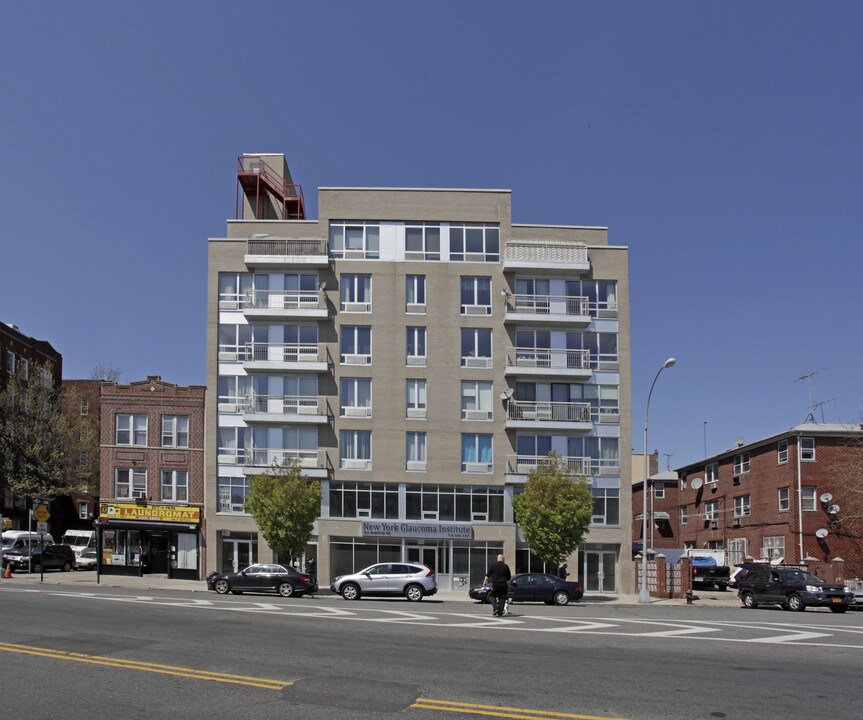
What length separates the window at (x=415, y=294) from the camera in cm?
4722

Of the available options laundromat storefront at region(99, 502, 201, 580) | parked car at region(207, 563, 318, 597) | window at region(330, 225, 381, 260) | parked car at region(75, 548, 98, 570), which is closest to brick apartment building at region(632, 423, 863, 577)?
window at region(330, 225, 381, 260)

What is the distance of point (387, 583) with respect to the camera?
113ft

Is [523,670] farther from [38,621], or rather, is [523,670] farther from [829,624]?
[829,624]

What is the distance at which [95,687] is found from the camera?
11.7m

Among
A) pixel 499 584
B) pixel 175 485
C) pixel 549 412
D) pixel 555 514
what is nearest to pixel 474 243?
pixel 549 412

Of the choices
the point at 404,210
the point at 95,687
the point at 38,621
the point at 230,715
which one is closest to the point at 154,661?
the point at 95,687

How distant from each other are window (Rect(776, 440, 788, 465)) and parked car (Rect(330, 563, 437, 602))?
24552 millimetres

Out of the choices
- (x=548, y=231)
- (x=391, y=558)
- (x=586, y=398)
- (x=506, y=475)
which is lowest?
(x=391, y=558)

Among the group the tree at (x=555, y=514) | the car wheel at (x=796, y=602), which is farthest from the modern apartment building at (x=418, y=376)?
the car wheel at (x=796, y=602)

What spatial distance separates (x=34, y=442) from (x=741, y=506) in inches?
1912

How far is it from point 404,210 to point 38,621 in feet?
105

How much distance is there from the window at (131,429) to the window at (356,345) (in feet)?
40.9

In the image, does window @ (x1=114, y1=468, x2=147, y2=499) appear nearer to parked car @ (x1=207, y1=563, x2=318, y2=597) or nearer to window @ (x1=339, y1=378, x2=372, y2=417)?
window @ (x1=339, y1=378, x2=372, y2=417)

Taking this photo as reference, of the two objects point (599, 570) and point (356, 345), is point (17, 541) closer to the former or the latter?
point (356, 345)
